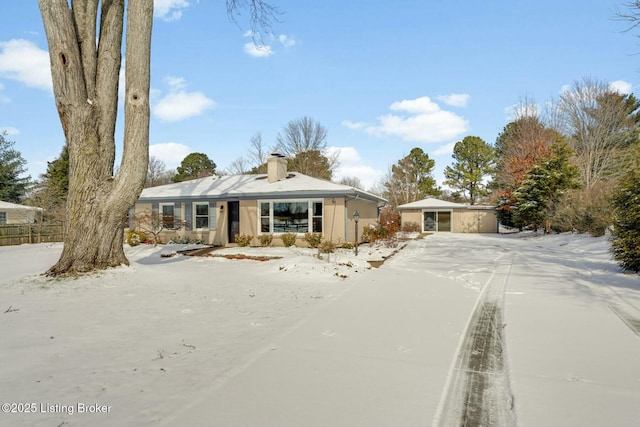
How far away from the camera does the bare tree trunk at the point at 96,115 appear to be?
643 cm

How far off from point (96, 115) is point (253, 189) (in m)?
8.23

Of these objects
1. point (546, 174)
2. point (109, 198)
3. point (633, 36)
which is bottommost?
point (109, 198)

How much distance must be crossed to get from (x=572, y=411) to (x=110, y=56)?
9.16 meters

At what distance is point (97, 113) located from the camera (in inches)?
267

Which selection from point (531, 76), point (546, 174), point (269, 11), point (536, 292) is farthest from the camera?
point (546, 174)

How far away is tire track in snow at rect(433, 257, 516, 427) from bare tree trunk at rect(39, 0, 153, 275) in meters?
6.60

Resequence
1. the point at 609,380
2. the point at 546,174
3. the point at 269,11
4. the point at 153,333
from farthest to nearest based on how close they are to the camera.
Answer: the point at 546,174 → the point at 269,11 → the point at 153,333 → the point at 609,380

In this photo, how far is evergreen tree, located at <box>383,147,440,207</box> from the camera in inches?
1503

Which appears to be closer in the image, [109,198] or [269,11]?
[109,198]

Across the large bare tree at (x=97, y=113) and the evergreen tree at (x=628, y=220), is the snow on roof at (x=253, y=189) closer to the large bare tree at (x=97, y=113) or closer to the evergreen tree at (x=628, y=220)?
the large bare tree at (x=97, y=113)

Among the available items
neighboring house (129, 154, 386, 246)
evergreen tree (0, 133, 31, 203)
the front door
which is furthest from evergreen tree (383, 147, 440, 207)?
evergreen tree (0, 133, 31, 203)

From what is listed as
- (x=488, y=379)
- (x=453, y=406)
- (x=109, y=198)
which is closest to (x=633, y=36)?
(x=488, y=379)

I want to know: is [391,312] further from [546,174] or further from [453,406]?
[546,174]

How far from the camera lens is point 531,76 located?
1634 cm
